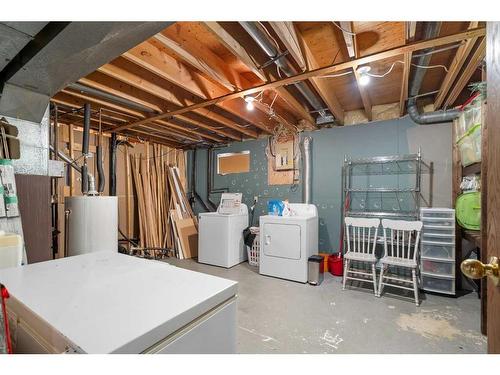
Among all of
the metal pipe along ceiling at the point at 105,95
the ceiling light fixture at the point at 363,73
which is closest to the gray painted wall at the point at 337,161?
the ceiling light fixture at the point at 363,73

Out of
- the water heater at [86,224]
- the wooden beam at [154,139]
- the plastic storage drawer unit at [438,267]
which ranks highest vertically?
the wooden beam at [154,139]

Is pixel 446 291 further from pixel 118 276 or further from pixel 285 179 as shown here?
pixel 118 276

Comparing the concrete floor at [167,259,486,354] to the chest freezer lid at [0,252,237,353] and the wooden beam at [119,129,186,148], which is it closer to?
the chest freezer lid at [0,252,237,353]

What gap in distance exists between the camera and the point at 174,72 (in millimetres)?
2295

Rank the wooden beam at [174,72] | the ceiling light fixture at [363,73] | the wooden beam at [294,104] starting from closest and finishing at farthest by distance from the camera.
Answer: the wooden beam at [174,72] < the ceiling light fixture at [363,73] < the wooden beam at [294,104]

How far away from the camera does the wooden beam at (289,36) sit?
1.58m

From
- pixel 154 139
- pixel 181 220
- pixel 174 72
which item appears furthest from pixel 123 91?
pixel 181 220

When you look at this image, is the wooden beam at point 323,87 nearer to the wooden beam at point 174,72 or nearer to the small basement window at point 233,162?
the wooden beam at point 174,72

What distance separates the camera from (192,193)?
17.6 ft

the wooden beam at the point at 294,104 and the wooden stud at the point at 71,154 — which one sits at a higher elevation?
the wooden beam at the point at 294,104

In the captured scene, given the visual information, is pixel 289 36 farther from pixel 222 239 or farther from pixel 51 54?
pixel 222 239

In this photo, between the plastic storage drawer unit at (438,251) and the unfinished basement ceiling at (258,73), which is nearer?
the unfinished basement ceiling at (258,73)

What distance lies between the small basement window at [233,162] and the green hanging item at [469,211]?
317cm

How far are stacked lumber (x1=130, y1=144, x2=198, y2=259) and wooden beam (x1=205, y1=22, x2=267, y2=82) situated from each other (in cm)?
328
